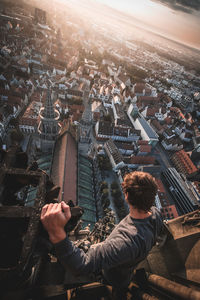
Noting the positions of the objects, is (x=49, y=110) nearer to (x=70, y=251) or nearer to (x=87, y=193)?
(x=87, y=193)

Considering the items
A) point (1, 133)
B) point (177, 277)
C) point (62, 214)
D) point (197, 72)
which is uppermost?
point (197, 72)

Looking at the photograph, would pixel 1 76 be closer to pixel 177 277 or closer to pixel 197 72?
pixel 177 277

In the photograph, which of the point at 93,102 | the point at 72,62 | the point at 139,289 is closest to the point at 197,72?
the point at 72,62

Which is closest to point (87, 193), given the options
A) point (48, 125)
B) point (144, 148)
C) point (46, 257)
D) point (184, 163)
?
point (48, 125)

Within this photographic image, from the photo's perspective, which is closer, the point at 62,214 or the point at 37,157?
the point at 62,214

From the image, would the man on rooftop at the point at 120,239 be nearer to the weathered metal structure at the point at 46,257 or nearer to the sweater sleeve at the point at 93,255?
the sweater sleeve at the point at 93,255

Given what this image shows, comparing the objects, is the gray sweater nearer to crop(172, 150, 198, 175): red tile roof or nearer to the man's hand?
the man's hand
